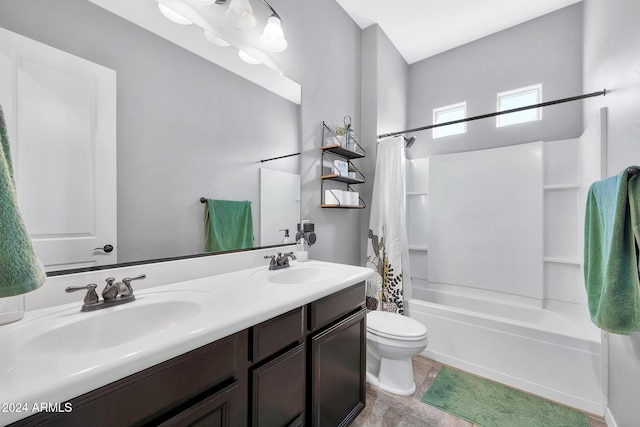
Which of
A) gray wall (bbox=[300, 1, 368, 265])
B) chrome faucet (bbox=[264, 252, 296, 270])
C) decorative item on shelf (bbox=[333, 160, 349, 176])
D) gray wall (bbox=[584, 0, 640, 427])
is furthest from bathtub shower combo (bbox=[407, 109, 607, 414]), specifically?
chrome faucet (bbox=[264, 252, 296, 270])

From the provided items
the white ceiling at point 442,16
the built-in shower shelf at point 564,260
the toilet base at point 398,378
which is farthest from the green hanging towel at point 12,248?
the built-in shower shelf at point 564,260

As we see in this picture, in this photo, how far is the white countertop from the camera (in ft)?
1.56

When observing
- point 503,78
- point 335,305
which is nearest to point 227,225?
point 335,305

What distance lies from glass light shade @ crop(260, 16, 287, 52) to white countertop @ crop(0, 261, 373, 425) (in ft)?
4.60

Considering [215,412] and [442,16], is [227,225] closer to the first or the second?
[215,412]

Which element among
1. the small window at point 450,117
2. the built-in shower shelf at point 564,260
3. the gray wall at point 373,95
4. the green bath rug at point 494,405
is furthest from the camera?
the small window at point 450,117

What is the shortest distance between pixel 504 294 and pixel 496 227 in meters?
0.65

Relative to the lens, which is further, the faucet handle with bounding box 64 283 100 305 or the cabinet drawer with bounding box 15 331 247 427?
the faucet handle with bounding box 64 283 100 305

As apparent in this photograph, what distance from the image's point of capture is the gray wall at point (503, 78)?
2.31m

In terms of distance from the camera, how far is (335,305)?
1.23 m

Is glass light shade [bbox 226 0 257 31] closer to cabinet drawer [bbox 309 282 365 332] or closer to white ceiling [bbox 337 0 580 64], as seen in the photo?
white ceiling [bbox 337 0 580 64]

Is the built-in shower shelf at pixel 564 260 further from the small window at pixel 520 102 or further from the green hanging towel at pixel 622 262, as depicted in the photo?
the green hanging towel at pixel 622 262

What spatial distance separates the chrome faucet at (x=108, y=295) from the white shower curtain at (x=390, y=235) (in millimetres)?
1855

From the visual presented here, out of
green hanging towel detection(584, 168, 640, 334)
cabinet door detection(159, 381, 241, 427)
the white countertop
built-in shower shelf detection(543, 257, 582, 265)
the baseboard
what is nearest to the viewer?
the white countertop
